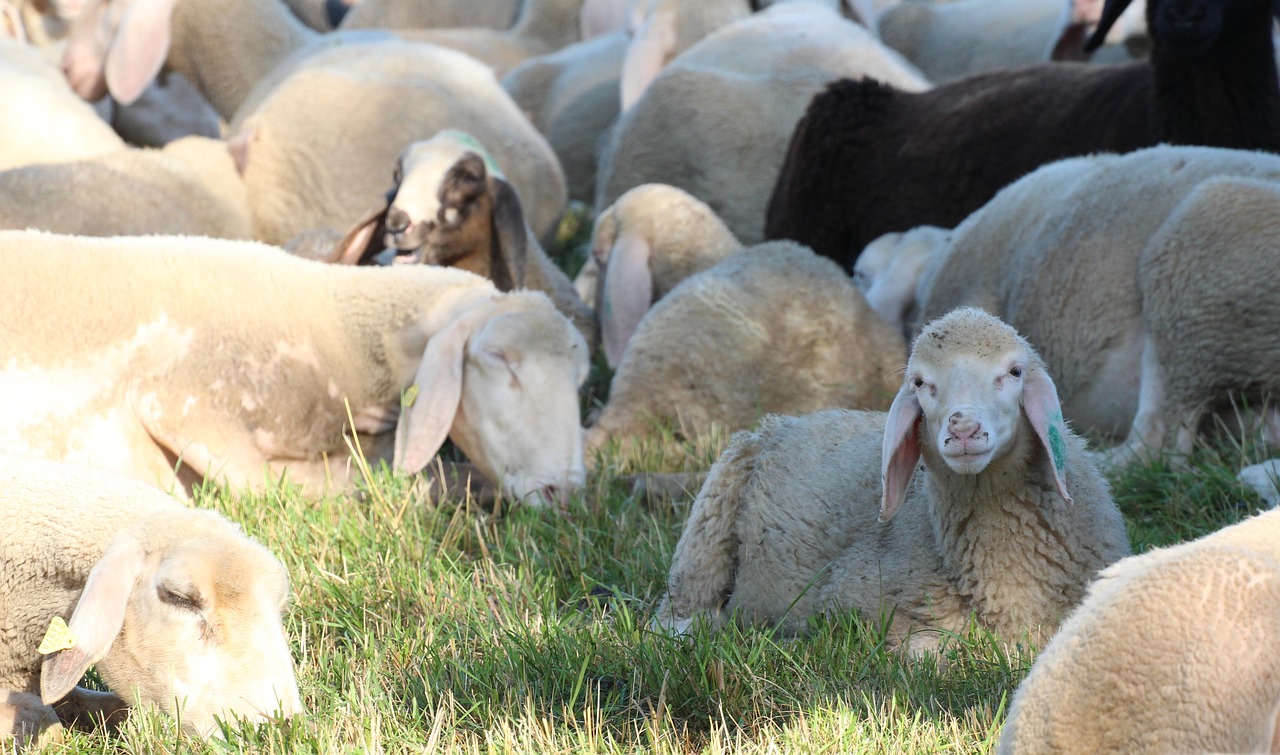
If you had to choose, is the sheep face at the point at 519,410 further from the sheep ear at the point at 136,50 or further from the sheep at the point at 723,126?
the sheep ear at the point at 136,50

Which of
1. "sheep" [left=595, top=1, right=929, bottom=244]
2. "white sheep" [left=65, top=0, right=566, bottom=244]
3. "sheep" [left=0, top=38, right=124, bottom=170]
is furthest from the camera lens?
"sheep" [left=595, top=1, right=929, bottom=244]

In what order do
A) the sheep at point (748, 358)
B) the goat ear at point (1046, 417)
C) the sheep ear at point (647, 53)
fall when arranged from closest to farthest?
1. the goat ear at point (1046, 417)
2. the sheep at point (748, 358)
3. the sheep ear at point (647, 53)

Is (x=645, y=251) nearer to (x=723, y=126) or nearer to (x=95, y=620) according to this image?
(x=723, y=126)

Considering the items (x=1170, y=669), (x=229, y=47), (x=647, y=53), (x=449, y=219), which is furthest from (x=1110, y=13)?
(x=229, y=47)

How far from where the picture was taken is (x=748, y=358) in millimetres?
5246

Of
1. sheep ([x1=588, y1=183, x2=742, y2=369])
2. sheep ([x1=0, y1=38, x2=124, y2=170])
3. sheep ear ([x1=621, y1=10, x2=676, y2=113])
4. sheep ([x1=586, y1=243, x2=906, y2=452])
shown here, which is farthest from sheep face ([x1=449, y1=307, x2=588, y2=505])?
sheep ear ([x1=621, y1=10, x2=676, y2=113])

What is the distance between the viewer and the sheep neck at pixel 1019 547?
3373mm

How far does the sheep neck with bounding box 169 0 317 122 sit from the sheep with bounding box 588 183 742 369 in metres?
3.32

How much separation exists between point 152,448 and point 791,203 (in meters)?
3.24

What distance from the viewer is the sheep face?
4.70 metres

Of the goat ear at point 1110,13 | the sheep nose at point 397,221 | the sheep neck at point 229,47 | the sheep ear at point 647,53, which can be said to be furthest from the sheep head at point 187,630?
the sheep neck at point 229,47

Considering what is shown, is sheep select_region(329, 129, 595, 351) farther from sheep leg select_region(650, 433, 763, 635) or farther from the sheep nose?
Answer: sheep leg select_region(650, 433, 763, 635)

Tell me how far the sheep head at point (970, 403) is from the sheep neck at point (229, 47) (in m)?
6.42

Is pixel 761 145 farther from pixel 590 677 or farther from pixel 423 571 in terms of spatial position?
pixel 590 677
